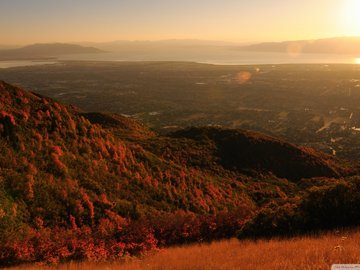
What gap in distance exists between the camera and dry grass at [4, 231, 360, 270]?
7.39 m

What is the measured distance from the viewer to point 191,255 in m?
11.2

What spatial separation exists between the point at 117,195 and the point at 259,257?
1170cm

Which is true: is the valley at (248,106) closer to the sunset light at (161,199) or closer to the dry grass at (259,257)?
the sunset light at (161,199)

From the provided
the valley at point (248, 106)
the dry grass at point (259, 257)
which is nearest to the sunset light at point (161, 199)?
the dry grass at point (259, 257)

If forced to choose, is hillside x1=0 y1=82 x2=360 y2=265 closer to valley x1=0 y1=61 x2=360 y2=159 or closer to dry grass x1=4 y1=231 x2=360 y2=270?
dry grass x1=4 y1=231 x2=360 y2=270

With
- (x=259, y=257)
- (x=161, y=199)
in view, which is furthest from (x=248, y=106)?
(x=259, y=257)

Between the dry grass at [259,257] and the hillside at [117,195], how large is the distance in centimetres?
187

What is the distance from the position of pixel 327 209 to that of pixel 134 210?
9656mm

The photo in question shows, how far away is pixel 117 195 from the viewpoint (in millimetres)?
19234

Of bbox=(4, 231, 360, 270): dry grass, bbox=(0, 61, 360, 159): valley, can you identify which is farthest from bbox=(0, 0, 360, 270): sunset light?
bbox=(0, 61, 360, 159): valley

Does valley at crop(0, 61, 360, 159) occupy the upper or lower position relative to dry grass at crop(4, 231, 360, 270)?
lower

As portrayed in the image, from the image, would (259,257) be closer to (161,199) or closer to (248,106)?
(161,199)

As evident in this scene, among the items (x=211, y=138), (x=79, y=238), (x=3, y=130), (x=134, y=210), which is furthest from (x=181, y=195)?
(x=211, y=138)

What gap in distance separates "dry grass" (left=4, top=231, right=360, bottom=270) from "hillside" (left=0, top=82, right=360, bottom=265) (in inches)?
73.5
